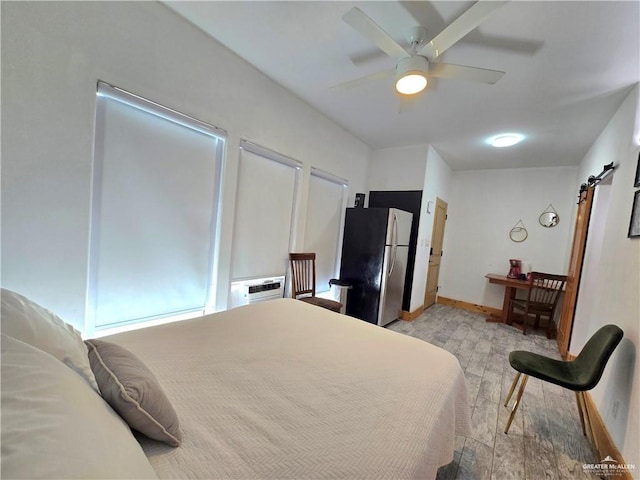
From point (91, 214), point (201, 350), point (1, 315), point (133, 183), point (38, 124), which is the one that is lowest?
point (201, 350)

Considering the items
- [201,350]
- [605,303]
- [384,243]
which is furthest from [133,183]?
[605,303]

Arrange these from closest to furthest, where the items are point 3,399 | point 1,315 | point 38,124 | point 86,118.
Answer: point 3,399, point 1,315, point 38,124, point 86,118

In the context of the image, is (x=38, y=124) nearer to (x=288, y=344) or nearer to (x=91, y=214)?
(x=91, y=214)

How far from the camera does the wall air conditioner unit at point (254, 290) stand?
2.51 meters

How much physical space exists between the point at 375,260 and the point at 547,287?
2.64 m

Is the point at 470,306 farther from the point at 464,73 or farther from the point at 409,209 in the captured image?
the point at 464,73

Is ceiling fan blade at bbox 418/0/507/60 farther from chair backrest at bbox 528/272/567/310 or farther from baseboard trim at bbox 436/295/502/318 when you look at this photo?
baseboard trim at bbox 436/295/502/318

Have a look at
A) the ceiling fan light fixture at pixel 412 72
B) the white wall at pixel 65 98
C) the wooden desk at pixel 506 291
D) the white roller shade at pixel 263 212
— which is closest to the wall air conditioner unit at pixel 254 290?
the white roller shade at pixel 263 212

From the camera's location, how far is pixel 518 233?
4.55 meters

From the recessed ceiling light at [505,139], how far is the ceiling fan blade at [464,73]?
6.16 ft

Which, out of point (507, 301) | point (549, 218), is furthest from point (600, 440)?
point (549, 218)

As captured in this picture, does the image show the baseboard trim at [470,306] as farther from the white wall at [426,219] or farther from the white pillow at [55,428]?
the white pillow at [55,428]

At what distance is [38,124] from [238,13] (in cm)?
138

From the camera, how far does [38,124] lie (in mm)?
1373
